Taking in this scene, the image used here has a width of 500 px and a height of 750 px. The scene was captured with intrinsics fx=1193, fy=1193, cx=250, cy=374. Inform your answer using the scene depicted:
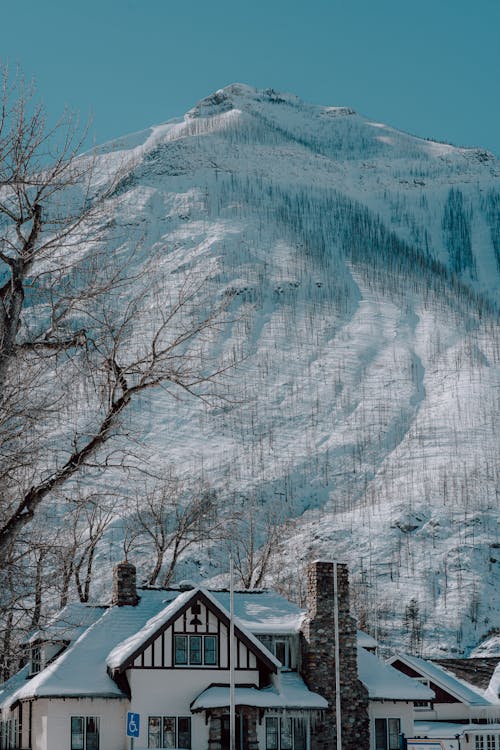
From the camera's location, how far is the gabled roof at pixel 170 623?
4109cm

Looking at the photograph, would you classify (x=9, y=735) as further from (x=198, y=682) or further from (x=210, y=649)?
(x=210, y=649)

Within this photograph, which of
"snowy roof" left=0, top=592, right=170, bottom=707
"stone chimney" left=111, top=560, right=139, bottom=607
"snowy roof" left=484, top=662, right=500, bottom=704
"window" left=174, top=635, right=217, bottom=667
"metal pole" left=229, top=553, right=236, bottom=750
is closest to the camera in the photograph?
"metal pole" left=229, top=553, right=236, bottom=750

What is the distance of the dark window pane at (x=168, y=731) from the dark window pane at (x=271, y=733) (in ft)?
11.3

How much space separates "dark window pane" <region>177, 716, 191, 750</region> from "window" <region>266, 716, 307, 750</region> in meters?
2.90

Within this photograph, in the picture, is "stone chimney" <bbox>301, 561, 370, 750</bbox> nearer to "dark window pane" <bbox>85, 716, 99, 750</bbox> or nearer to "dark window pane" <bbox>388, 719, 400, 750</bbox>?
"dark window pane" <bbox>388, 719, 400, 750</bbox>

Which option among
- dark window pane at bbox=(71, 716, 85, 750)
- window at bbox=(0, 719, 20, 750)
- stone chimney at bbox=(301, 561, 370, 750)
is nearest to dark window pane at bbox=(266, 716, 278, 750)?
stone chimney at bbox=(301, 561, 370, 750)

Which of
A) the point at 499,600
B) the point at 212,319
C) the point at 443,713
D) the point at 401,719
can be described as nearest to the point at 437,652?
the point at 499,600

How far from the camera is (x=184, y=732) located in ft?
135

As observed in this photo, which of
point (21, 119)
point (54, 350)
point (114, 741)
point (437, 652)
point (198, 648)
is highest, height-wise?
point (21, 119)

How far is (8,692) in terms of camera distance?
45469 mm

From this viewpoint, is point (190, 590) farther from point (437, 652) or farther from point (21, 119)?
point (437, 652)

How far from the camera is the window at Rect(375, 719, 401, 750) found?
4350 cm

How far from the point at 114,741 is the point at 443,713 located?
29.2m

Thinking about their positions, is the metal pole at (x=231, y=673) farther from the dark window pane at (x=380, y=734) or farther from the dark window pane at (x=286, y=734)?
the dark window pane at (x=380, y=734)
